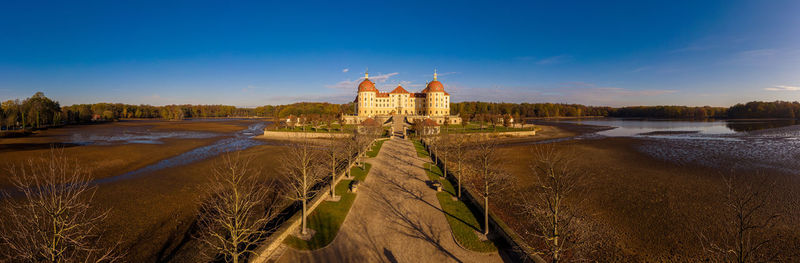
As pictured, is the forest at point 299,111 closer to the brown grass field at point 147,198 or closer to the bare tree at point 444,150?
the bare tree at point 444,150

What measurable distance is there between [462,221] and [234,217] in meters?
9.34

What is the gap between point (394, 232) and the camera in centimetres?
1295

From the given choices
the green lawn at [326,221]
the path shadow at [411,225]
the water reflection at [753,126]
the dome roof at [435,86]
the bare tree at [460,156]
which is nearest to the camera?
the green lawn at [326,221]

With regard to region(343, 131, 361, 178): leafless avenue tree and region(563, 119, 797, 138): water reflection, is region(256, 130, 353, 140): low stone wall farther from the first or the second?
region(563, 119, 797, 138): water reflection

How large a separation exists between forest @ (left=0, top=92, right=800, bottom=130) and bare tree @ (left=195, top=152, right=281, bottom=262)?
62680mm

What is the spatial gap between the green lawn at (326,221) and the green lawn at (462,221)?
497 cm

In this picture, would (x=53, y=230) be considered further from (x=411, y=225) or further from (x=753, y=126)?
(x=753, y=126)

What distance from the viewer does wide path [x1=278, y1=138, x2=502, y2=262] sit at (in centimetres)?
1101

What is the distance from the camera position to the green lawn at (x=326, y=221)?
11.9 m

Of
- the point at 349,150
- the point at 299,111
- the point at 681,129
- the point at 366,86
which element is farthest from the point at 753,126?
the point at 299,111

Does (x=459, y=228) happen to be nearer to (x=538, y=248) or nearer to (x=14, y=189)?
(x=538, y=248)

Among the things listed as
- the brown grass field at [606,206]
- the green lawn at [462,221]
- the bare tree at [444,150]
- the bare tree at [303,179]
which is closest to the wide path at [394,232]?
the green lawn at [462,221]

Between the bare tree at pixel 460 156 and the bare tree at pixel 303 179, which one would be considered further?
the bare tree at pixel 460 156

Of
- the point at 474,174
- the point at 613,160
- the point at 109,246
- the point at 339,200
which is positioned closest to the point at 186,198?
the point at 109,246
